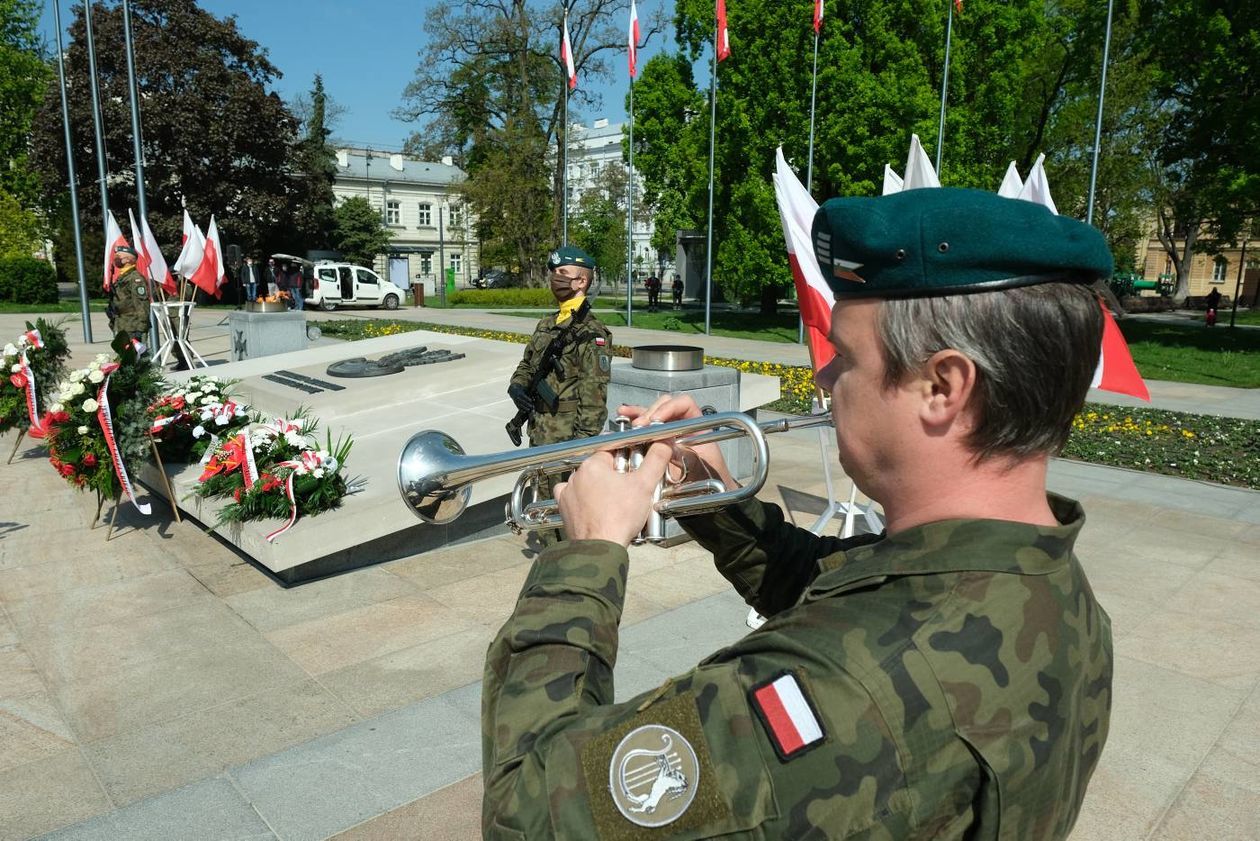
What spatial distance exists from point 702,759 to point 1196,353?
84.2ft

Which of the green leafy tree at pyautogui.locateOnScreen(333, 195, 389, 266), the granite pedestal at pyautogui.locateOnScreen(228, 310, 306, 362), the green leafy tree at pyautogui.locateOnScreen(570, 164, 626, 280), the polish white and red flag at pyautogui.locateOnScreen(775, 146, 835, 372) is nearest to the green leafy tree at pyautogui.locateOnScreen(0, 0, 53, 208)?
the green leafy tree at pyautogui.locateOnScreen(333, 195, 389, 266)

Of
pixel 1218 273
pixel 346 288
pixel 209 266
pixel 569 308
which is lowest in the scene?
pixel 569 308

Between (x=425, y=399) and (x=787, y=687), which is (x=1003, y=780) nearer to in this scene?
(x=787, y=687)

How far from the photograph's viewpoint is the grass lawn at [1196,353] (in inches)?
696

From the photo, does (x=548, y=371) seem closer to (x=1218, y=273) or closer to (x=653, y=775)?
(x=653, y=775)

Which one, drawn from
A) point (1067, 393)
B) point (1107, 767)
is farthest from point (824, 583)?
point (1107, 767)

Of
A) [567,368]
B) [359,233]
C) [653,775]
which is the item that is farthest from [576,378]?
[359,233]

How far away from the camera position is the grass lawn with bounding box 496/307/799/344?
2573 cm

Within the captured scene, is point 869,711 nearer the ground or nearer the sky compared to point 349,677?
nearer the sky

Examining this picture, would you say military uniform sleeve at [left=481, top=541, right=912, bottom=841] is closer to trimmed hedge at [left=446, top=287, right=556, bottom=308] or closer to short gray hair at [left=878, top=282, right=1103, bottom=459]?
short gray hair at [left=878, top=282, right=1103, bottom=459]

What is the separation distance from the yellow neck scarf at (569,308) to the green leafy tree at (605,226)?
47.9 metres

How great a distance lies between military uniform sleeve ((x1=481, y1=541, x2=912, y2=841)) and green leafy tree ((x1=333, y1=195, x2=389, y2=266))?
181 feet

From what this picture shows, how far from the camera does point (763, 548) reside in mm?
1918

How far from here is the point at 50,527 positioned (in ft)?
23.3
